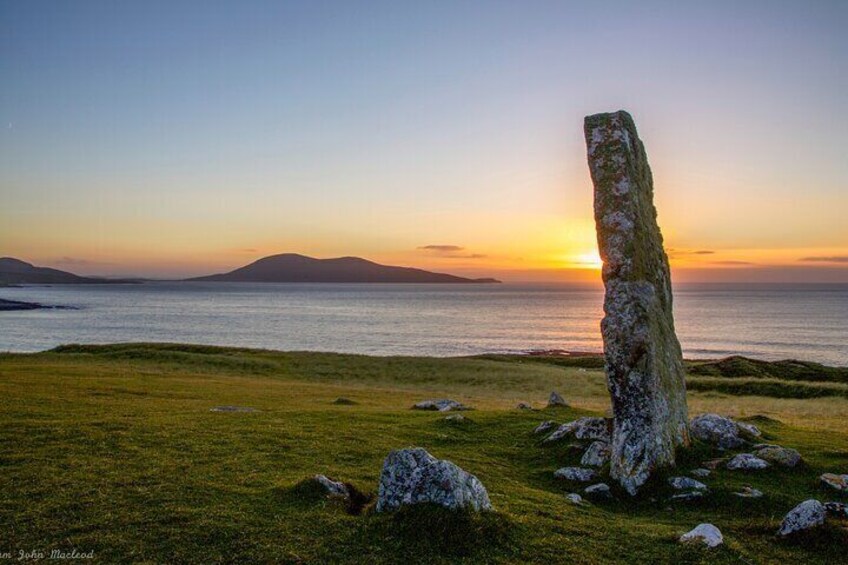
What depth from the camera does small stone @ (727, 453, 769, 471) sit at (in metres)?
16.9

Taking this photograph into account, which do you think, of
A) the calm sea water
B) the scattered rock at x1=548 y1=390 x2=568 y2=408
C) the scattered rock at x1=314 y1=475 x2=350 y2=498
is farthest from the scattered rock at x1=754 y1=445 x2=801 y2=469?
the calm sea water

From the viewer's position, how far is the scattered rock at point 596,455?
17.7 metres

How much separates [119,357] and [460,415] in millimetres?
48550

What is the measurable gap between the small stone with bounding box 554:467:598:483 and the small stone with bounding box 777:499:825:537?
5.40 metres

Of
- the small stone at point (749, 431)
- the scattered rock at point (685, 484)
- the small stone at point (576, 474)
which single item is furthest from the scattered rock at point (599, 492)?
the small stone at point (749, 431)

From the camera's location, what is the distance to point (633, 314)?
56.0ft

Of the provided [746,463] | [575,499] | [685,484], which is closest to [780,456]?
[746,463]

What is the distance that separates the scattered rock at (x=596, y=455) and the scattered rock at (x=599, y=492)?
73.9 inches

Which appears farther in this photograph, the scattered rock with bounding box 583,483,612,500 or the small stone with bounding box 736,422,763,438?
the small stone with bounding box 736,422,763,438

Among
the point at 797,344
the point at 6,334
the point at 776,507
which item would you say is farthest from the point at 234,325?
the point at 776,507

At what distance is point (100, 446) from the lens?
1723 centimetres

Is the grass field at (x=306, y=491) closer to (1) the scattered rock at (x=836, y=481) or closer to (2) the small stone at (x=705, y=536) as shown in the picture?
(2) the small stone at (x=705, y=536)

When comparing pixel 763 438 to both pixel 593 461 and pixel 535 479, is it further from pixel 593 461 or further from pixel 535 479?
pixel 535 479

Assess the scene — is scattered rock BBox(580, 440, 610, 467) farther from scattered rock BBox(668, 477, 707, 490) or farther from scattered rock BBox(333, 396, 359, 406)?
scattered rock BBox(333, 396, 359, 406)
